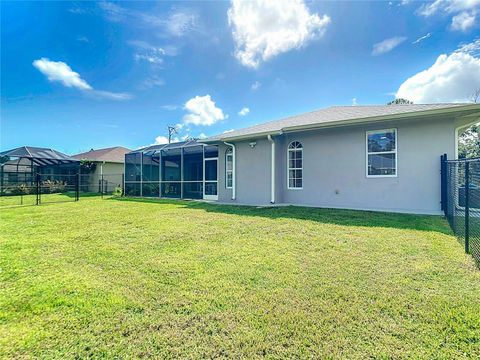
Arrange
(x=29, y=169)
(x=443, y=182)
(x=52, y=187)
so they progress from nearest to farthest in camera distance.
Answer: (x=443, y=182), (x=52, y=187), (x=29, y=169)

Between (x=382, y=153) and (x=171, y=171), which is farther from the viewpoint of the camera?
(x=171, y=171)

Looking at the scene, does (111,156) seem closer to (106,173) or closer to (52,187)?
(106,173)

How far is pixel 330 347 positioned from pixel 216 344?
3.24ft

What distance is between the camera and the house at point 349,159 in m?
7.81

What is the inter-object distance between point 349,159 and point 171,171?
1235cm

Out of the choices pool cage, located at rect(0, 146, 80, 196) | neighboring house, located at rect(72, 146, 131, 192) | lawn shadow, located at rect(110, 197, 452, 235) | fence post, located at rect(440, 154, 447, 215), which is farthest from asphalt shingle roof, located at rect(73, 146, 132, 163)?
fence post, located at rect(440, 154, 447, 215)

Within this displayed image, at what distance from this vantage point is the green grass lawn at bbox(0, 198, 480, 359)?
6.79ft

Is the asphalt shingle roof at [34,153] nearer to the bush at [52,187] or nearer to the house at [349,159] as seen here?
the bush at [52,187]

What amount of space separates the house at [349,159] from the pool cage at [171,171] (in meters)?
0.91

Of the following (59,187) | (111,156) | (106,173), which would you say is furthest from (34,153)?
(111,156)

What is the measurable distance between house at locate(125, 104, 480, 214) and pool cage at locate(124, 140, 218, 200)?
2.97 feet

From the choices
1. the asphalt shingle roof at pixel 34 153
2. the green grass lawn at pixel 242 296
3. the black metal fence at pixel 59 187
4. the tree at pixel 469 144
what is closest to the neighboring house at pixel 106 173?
the black metal fence at pixel 59 187

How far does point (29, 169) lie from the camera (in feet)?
79.5

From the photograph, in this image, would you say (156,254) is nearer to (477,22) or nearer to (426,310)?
(426,310)
